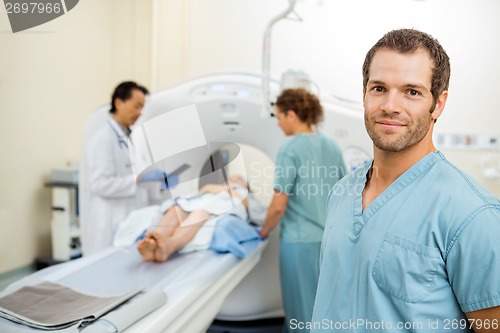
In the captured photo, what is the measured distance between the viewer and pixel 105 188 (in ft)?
6.30

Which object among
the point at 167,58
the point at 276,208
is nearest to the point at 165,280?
the point at 276,208

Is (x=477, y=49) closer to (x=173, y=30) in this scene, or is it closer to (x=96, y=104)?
(x=173, y=30)

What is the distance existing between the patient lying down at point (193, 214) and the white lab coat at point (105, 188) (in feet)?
0.99

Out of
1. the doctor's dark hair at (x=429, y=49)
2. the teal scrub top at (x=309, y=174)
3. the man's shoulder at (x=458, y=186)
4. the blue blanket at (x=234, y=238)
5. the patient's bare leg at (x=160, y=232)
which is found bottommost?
the blue blanket at (x=234, y=238)

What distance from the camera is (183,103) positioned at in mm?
1885

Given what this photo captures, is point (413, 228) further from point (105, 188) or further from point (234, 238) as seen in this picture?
point (105, 188)

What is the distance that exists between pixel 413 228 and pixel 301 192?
954 millimetres

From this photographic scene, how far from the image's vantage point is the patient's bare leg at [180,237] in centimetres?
150

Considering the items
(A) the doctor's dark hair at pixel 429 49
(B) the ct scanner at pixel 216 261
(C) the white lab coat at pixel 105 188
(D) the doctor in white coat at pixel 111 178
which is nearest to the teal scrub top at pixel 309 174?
(B) the ct scanner at pixel 216 261

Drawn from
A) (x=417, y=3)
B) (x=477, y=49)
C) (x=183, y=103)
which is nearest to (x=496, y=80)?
(x=477, y=49)

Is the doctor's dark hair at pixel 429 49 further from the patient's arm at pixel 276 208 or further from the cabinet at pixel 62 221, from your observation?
the cabinet at pixel 62 221

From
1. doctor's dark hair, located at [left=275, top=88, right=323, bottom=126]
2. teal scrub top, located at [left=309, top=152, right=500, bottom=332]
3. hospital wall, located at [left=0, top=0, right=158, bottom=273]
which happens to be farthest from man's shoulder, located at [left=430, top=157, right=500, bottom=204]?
hospital wall, located at [left=0, top=0, right=158, bottom=273]

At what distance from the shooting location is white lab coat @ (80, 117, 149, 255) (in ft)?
6.30

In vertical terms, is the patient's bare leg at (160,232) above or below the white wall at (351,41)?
below
